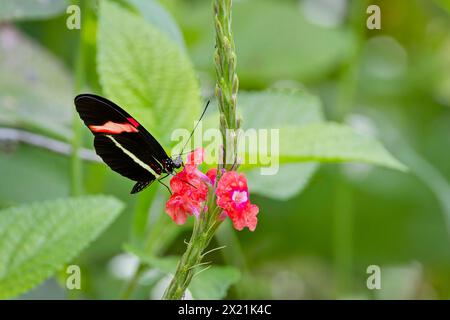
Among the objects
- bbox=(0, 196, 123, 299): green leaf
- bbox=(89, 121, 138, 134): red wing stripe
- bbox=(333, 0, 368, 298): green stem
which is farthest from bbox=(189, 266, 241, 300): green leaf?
bbox=(333, 0, 368, 298): green stem

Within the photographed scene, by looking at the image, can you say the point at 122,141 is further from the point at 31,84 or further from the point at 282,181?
the point at 31,84

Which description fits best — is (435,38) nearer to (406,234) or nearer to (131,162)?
(406,234)

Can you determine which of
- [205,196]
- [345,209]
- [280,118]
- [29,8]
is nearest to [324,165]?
[345,209]

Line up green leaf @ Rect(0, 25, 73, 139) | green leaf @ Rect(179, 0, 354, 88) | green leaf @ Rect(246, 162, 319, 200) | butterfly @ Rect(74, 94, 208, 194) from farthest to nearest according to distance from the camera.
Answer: green leaf @ Rect(179, 0, 354, 88) < green leaf @ Rect(0, 25, 73, 139) < green leaf @ Rect(246, 162, 319, 200) < butterfly @ Rect(74, 94, 208, 194)

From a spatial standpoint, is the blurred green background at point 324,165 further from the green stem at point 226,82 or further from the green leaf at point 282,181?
the green stem at point 226,82

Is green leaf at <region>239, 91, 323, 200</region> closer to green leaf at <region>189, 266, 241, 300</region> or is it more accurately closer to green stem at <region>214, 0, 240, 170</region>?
Answer: green leaf at <region>189, 266, 241, 300</region>

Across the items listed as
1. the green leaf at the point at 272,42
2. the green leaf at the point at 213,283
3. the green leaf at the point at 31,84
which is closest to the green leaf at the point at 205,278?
the green leaf at the point at 213,283
